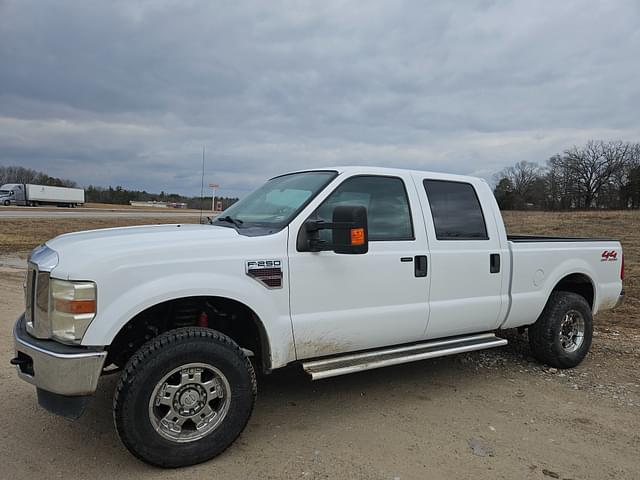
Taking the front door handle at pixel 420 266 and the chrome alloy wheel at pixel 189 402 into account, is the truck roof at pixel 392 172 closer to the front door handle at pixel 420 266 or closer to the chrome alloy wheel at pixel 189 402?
the front door handle at pixel 420 266

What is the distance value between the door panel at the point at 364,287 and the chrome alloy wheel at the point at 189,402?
65 centimetres

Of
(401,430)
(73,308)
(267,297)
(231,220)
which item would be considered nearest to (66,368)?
(73,308)

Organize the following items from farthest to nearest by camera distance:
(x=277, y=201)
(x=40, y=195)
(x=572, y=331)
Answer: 1. (x=40, y=195)
2. (x=572, y=331)
3. (x=277, y=201)

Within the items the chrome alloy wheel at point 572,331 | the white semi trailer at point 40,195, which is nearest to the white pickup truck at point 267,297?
the chrome alloy wheel at point 572,331

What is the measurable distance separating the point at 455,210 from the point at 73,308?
321 centimetres

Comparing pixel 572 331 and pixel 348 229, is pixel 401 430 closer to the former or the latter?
pixel 348 229

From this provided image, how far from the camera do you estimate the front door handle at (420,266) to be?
160 inches

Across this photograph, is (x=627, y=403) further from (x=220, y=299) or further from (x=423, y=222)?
(x=220, y=299)

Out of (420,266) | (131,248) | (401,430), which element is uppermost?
(131,248)

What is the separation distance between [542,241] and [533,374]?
1339 millimetres

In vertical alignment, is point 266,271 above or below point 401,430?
above

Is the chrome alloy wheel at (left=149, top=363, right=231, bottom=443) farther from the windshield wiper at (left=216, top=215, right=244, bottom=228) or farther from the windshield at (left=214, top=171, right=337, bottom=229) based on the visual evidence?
the windshield wiper at (left=216, top=215, right=244, bottom=228)

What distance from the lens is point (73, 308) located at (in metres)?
2.84

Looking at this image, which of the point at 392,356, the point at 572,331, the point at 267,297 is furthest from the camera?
the point at 572,331
